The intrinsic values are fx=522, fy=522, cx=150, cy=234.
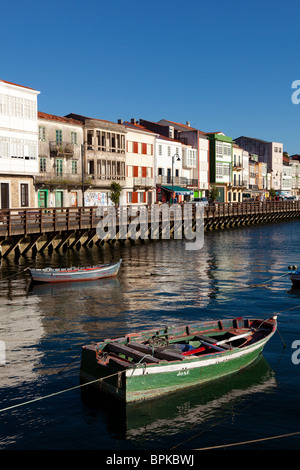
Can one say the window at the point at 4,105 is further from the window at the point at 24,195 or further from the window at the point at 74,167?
the window at the point at 74,167

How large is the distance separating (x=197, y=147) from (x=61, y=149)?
3801 cm

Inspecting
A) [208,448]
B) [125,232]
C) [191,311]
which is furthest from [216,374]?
[125,232]

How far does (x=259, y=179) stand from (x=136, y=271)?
9876 cm

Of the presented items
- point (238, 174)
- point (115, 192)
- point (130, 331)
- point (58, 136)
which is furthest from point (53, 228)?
point (238, 174)

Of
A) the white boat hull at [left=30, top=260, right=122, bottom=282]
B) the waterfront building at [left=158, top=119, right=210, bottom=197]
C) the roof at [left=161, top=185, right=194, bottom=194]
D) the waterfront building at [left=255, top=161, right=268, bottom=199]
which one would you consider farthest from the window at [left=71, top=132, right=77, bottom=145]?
the waterfront building at [left=255, top=161, right=268, bottom=199]

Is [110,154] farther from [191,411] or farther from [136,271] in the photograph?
[191,411]

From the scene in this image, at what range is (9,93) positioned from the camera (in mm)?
48062

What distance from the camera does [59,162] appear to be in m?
57.6

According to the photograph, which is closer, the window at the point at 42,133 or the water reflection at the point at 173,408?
the water reflection at the point at 173,408

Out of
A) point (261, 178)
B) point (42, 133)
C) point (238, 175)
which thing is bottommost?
point (238, 175)

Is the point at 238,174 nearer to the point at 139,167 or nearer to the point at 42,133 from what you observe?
the point at 139,167

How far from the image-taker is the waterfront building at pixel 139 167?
229ft

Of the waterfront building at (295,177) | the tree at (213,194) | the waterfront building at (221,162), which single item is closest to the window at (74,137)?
the tree at (213,194)

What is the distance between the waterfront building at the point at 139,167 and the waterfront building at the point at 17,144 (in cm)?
1859
